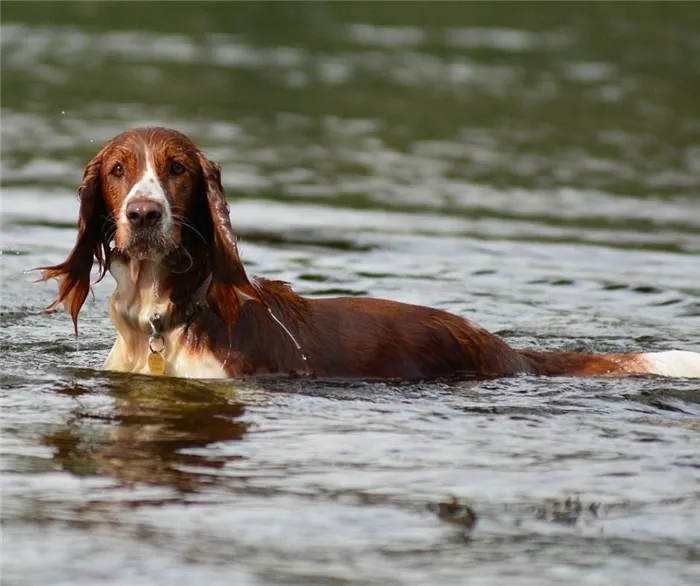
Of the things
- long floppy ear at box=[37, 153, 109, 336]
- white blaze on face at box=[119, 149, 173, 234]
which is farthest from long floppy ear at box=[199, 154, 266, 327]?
long floppy ear at box=[37, 153, 109, 336]

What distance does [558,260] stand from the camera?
12258 mm

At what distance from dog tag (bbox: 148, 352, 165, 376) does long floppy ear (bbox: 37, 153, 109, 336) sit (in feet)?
1.43

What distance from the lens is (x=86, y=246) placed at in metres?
7.63

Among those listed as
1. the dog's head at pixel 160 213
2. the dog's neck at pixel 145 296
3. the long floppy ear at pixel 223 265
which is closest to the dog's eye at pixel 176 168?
the dog's head at pixel 160 213

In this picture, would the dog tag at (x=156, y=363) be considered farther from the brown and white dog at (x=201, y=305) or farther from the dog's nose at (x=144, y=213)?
the dog's nose at (x=144, y=213)

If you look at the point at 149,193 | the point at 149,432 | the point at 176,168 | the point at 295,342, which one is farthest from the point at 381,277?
the point at 149,432

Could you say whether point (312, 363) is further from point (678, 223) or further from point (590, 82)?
point (590, 82)

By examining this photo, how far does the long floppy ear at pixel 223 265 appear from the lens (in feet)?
24.2

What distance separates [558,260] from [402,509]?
6712 millimetres

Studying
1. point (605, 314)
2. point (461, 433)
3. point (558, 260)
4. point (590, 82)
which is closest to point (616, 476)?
point (461, 433)

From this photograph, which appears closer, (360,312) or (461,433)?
(461,433)

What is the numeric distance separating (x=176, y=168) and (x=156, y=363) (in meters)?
0.94

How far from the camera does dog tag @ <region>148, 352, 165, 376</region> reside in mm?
7629

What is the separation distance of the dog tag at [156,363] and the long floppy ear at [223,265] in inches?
14.9
